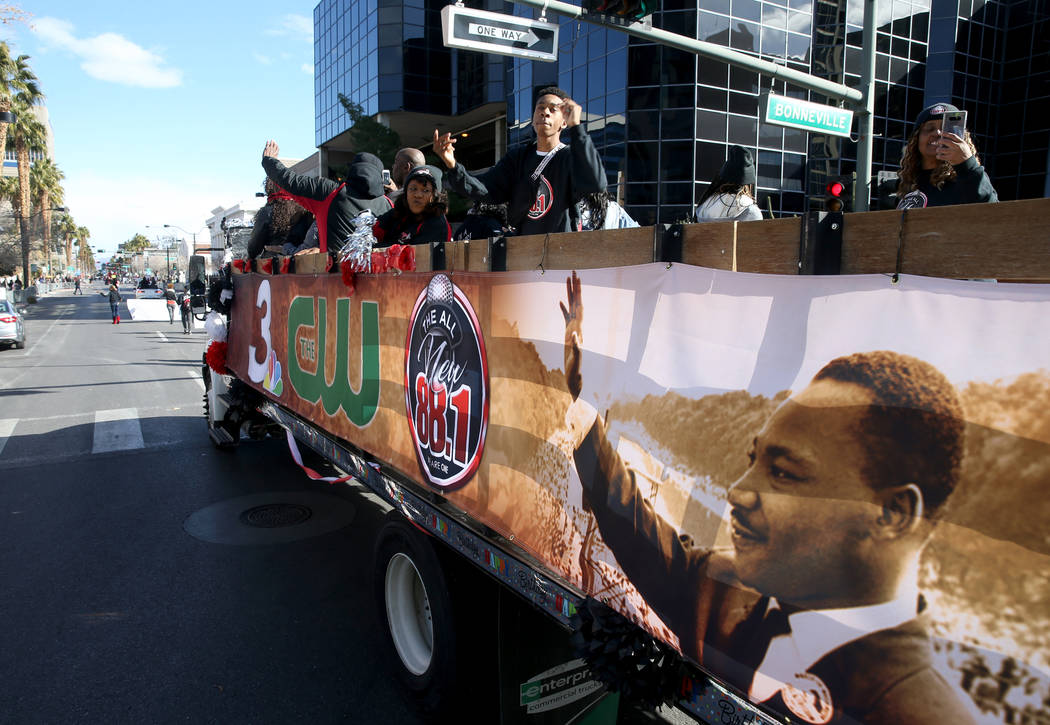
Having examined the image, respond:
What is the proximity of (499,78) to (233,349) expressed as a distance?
2919 cm

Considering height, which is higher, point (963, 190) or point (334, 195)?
point (334, 195)

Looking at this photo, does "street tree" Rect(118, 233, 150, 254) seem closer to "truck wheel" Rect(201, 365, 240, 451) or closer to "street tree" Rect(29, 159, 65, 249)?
"street tree" Rect(29, 159, 65, 249)

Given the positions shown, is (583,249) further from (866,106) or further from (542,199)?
(866,106)

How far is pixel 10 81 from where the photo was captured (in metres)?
34.3

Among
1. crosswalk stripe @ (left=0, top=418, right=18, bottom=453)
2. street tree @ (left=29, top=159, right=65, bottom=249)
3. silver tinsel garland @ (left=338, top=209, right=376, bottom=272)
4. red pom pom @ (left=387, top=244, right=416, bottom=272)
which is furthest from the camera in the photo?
street tree @ (left=29, top=159, right=65, bottom=249)

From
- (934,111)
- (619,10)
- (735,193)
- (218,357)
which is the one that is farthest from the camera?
(619,10)

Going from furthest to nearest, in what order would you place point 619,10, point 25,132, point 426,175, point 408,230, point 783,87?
point 25,132, point 783,87, point 619,10, point 408,230, point 426,175

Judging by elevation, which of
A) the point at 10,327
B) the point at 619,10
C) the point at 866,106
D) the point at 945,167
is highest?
the point at 619,10

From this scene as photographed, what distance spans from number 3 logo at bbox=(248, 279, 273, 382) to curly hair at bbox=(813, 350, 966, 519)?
195 inches

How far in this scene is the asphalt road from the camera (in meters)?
3.43

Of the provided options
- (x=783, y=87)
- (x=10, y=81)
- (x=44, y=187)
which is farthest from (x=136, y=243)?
(x=783, y=87)

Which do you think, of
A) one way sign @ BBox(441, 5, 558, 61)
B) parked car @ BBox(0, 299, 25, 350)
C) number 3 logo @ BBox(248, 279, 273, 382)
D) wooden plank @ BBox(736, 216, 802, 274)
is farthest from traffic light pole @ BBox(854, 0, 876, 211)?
parked car @ BBox(0, 299, 25, 350)

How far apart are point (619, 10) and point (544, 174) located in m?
5.51

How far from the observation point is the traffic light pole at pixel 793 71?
7.75 m
